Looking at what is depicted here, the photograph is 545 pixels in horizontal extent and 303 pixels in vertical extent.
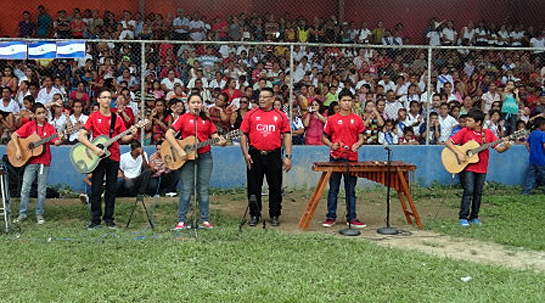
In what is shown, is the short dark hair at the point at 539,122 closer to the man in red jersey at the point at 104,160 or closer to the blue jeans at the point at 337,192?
the blue jeans at the point at 337,192

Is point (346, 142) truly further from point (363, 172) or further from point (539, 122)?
point (539, 122)

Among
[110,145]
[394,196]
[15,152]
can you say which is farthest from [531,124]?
[15,152]

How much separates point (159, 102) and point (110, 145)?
3762 mm

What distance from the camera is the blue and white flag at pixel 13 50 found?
1164 centimetres

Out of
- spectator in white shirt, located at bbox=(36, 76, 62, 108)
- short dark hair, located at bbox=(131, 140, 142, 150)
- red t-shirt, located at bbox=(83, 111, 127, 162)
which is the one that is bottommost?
short dark hair, located at bbox=(131, 140, 142, 150)

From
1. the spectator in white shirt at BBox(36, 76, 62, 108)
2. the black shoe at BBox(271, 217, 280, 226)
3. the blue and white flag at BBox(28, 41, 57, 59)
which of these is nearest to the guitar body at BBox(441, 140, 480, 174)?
the black shoe at BBox(271, 217, 280, 226)

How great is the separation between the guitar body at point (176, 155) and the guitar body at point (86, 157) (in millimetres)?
815

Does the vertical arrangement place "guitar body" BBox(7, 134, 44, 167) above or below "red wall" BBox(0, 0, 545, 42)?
below

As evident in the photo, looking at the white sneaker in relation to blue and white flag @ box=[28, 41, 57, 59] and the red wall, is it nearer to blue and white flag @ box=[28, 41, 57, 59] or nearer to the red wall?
blue and white flag @ box=[28, 41, 57, 59]

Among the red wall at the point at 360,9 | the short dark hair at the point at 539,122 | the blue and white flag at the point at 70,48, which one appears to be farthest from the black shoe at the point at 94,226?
the red wall at the point at 360,9

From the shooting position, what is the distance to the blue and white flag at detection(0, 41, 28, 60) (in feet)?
38.2

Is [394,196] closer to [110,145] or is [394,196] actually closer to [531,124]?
[531,124]

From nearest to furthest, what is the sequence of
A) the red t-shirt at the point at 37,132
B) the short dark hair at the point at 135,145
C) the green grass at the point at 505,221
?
1. the green grass at the point at 505,221
2. the red t-shirt at the point at 37,132
3. the short dark hair at the point at 135,145

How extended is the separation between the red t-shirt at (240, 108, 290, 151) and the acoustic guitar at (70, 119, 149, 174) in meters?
1.56
